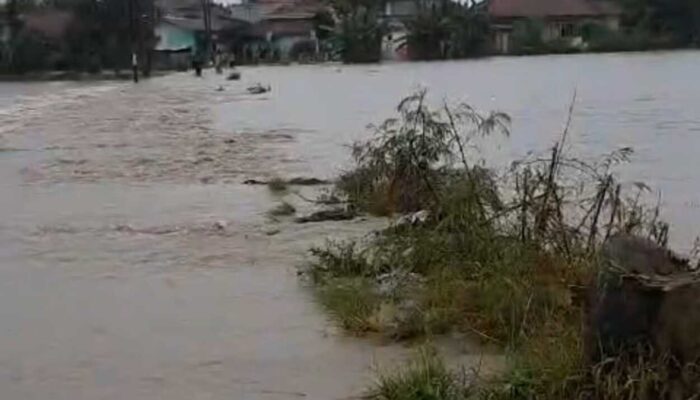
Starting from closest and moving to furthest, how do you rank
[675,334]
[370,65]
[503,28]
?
[675,334] → [370,65] → [503,28]

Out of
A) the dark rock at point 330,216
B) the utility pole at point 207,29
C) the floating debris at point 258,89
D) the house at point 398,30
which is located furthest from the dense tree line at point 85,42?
the dark rock at point 330,216

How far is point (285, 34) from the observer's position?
94.9 m

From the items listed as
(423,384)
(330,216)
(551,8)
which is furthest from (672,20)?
(423,384)

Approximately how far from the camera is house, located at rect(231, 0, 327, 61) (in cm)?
9100

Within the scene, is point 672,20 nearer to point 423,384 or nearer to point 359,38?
point 359,38

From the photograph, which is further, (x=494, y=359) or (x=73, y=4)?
(x=73, y=4)

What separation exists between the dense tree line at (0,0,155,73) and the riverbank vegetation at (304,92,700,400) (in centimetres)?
6040

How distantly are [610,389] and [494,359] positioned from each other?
1.45 metres

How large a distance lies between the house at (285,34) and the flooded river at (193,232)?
51372mm

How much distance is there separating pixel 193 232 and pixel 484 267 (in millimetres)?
5130

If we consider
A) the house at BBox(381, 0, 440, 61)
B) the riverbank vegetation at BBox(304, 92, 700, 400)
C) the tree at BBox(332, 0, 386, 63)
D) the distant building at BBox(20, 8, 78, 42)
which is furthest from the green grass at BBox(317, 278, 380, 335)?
the house at BBox(381, 0, 440, 61)

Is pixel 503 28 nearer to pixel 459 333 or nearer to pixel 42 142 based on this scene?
pixel 42 142

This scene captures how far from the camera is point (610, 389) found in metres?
5.85

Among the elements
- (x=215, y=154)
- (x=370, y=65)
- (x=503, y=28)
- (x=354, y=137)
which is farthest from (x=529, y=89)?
(x=503, y=28)
